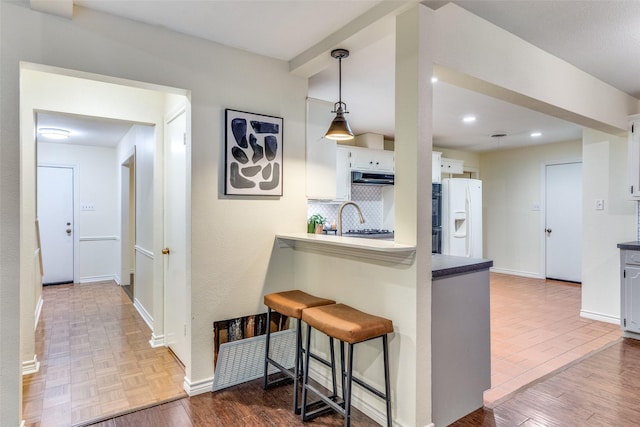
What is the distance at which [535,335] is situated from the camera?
364 cm

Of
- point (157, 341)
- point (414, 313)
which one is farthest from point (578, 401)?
point (157, 341)

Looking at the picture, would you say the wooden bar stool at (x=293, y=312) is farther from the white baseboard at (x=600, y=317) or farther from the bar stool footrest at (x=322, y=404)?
the white baseboard at (x=600, y=317)

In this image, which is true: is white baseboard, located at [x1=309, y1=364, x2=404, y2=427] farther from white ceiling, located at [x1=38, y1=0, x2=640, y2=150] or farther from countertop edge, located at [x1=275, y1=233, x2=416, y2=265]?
white ceiling, located at [x1=38, y1=0, x2=640, y2=150]

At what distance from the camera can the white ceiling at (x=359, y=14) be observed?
2074 millimetres

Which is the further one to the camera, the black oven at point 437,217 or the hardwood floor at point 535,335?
the black oven at point 437,217

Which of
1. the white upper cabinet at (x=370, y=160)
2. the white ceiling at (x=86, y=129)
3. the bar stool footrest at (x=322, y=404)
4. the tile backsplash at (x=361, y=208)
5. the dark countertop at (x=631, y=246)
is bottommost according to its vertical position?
the bar stool footrest at (x=322, y=404)

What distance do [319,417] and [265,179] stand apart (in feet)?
5.40

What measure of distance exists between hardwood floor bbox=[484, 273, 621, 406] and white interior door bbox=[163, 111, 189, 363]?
93.2 inches

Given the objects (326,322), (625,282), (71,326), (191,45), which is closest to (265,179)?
(191,45)

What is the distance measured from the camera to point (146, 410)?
2.28 metres

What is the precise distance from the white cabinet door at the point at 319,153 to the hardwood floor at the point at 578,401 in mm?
1895

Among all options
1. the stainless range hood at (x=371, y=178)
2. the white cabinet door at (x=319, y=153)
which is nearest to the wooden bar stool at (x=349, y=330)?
the white cabinet door at (x=319, y=153)

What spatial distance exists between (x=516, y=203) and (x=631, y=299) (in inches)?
144

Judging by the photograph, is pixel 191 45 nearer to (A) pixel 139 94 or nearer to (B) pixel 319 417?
(A) pixel 139 94
